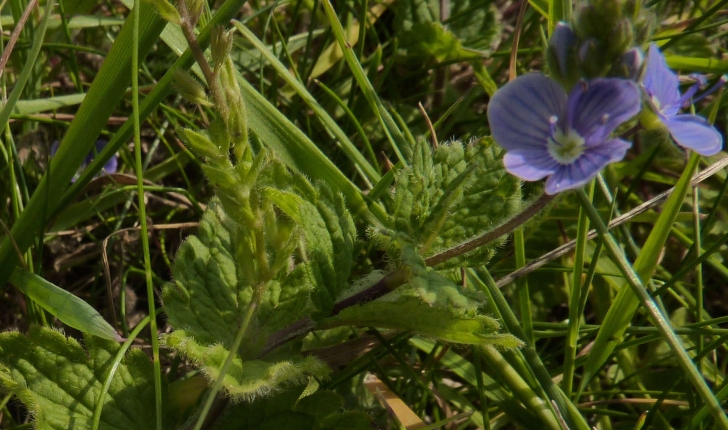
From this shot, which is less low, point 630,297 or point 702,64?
point 702,64

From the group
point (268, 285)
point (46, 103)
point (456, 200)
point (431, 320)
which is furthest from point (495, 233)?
point (46, 103)

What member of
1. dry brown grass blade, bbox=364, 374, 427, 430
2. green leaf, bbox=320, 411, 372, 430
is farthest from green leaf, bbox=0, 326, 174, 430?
dry brown grass blade, bbox=364, 374, 427, 430

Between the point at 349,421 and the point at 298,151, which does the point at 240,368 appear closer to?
the point at 349,421

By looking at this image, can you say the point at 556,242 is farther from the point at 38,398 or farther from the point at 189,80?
the point at 38,398

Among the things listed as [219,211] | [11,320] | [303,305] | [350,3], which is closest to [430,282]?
[303,305]

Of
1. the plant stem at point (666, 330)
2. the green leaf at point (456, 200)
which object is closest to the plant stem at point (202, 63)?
the green leaf at point (456, 200)

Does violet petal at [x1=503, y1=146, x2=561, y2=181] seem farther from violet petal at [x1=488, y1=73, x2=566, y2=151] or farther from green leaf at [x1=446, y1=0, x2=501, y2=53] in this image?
green leaf at [x1=446, y1=0, x2=501, y2=53]

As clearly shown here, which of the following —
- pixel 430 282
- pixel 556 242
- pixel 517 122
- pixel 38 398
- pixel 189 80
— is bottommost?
pixel 556 242
